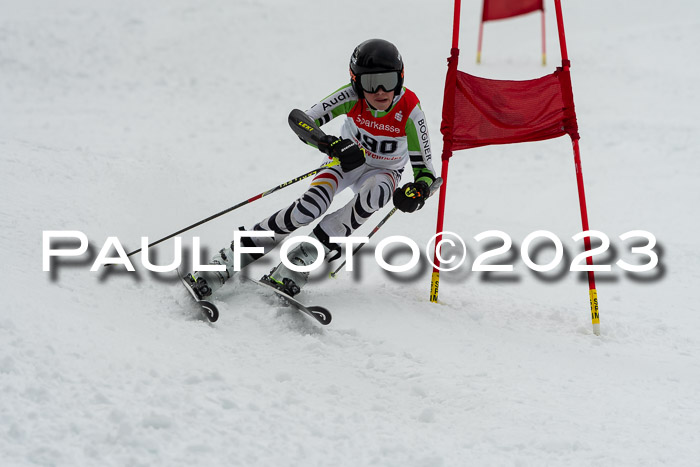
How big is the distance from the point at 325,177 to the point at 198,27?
12692 mm

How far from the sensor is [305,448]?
10.5ft

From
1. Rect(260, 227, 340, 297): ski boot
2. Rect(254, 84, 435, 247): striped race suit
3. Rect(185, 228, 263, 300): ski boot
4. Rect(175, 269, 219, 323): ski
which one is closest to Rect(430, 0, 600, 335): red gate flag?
Rect(254, 84, 435, 247): striped race suit

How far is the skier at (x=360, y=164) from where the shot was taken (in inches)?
193

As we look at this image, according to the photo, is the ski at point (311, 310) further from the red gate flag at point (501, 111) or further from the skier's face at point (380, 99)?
the skier's face at point (380, 99)

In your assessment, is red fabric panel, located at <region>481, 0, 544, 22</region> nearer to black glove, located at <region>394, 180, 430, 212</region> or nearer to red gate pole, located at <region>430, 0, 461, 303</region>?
red gate pole, located at <region>430, 0, 461, 303</region>

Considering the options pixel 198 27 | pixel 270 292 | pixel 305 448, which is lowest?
pixel 305 448

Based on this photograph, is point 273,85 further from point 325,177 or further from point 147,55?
point 325,177

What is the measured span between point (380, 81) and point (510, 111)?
52.5 inches

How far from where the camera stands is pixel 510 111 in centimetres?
559

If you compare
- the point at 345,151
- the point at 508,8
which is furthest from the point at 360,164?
the point at 508,8

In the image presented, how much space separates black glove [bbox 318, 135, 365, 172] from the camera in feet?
16.0

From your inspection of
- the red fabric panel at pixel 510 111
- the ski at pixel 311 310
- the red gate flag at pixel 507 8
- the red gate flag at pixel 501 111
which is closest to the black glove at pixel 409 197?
the red gate flag at pixel 501 111

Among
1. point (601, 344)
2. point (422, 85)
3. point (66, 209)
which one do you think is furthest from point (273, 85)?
point (601, 344)

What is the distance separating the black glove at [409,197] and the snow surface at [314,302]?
0.86m
